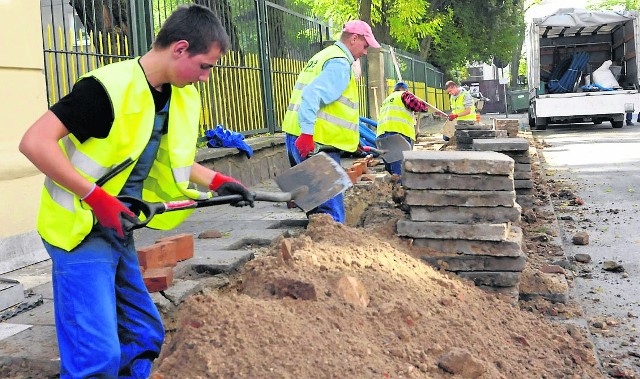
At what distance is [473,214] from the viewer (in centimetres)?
492

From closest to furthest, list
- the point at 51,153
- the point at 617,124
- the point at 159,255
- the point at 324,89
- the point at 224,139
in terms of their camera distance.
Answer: the point at 51,153
the point at 159,255
the point at 324,89
the point at 224,139
the point at 617,124

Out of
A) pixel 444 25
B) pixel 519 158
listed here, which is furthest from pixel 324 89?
pixel 444 25

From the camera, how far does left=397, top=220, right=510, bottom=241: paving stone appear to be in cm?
482

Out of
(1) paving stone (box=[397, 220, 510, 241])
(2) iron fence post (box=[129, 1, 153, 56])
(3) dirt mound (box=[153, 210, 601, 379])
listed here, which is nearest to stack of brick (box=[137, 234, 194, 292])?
(3) dirt mound (box=[153, 210, 601, 379])

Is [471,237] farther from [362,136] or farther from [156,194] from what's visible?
[362,136]

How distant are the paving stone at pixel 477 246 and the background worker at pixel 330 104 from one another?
110 cm

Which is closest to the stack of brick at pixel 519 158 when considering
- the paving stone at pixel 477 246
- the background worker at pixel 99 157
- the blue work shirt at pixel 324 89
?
the blue work shirt at pixel 324 89

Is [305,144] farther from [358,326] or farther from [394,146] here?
[394,146]

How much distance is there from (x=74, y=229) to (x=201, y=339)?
73 centimetres

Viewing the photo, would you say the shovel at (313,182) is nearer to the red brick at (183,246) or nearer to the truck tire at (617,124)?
the red brick at (183,246)

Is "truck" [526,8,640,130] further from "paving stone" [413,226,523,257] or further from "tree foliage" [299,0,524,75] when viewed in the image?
"paving stone" [413,226,523,257]

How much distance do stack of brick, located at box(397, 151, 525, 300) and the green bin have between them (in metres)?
39.4

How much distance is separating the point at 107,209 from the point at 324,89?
335cm

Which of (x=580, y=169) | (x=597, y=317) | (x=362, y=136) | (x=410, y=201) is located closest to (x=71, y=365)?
(x=410, y=201)
